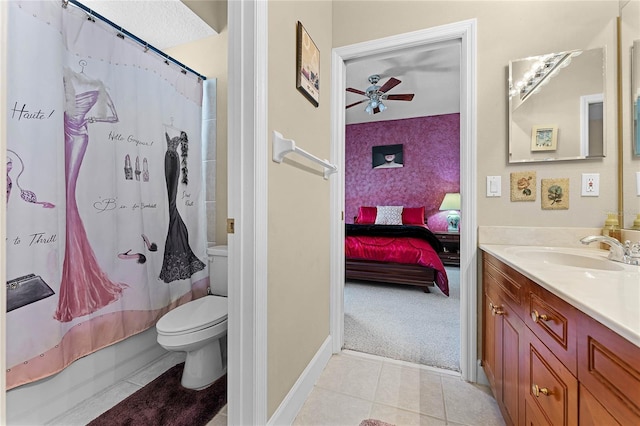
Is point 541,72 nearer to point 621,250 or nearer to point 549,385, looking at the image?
point 621,250

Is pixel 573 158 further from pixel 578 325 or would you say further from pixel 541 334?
pixel 578 325

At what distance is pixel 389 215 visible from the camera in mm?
5180

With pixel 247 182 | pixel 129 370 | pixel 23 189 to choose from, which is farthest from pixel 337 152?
pixel 129 370

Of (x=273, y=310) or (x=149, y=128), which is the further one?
(x=149, y=128)

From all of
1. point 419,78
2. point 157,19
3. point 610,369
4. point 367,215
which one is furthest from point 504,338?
point 367,215

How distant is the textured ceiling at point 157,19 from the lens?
188 cm

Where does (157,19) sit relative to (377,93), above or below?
below

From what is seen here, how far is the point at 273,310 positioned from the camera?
1195mm

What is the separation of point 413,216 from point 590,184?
3.53 meters

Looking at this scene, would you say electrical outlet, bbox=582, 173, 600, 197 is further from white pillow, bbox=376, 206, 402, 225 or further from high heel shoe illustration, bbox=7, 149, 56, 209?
white pillow, bbox=376, 206, 402, 225

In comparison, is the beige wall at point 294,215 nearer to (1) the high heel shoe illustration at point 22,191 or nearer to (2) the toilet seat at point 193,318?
(2) the toilet seat at point 193,318

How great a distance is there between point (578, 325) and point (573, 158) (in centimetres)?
126

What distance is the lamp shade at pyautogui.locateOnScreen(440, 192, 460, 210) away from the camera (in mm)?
4764

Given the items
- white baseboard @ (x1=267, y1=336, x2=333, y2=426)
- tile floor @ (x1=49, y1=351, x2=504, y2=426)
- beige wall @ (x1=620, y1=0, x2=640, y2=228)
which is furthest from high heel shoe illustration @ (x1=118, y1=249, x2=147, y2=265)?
beige wall @ (x1=620, y1=0, x2=640, y2=228)
